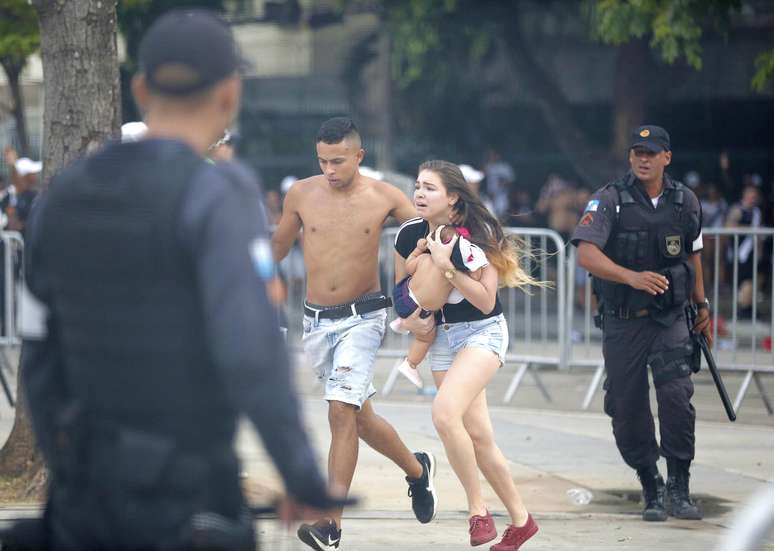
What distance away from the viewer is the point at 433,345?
639 cm

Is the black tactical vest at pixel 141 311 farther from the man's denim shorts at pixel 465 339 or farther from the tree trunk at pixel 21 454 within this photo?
the tree trunk at pixel 21 454

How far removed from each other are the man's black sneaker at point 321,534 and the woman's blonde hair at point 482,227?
1.36 meters

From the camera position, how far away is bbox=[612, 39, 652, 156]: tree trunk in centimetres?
1966

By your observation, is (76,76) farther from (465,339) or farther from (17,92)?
(17,92)

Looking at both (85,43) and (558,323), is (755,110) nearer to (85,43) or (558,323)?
(558,323)

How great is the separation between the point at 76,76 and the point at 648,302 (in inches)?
123

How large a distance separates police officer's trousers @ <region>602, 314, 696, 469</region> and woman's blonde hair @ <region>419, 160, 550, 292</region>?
1.05 meters

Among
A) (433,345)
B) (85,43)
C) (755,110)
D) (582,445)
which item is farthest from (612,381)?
(755,110)

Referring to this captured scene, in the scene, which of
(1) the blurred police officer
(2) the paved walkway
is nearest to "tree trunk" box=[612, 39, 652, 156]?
A: (2) the paved walkway

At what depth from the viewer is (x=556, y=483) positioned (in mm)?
7812

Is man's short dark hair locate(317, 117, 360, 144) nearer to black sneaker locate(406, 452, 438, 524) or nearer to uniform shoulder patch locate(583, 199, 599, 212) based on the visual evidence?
uniform shoulder patch locate(583, 199, 599, 212)

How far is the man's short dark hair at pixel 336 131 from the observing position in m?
6.45

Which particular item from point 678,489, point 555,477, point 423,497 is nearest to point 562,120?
point 555,477

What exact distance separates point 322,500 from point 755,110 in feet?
74.3
